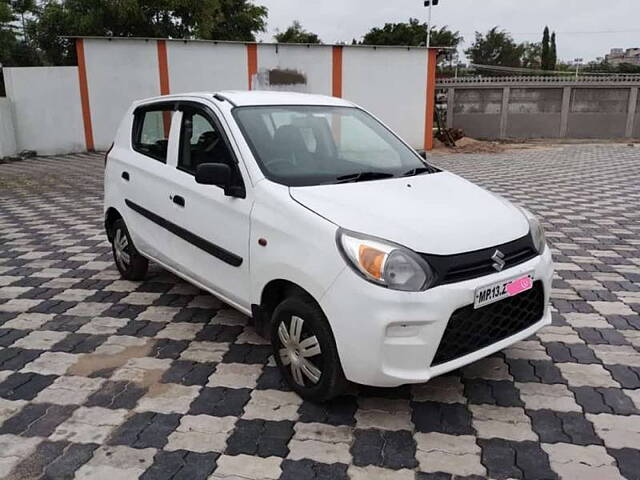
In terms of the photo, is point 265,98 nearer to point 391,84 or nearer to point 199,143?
point 199,143

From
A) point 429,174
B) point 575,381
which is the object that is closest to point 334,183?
point 429,174

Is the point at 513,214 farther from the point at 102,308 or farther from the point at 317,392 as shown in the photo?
the point at 102,308

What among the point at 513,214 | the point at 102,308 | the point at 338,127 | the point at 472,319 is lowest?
the point at 102,308

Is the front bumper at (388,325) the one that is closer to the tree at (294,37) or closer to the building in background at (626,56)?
the tree at (294,37)

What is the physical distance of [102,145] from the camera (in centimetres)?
1666

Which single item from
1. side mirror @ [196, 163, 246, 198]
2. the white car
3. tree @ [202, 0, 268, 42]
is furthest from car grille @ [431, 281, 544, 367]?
tree @ [202, 0, 268, 42]

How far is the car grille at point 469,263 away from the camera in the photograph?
103 inches

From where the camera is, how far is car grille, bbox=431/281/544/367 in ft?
8.75

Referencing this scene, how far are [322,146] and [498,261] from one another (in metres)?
1.51

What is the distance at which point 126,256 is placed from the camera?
4.97m

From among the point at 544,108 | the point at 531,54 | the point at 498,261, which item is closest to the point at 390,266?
the point at 498,261

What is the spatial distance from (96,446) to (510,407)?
216 cm

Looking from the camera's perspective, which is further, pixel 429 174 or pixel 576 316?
pixel 576 316

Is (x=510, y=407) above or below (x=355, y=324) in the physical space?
below
